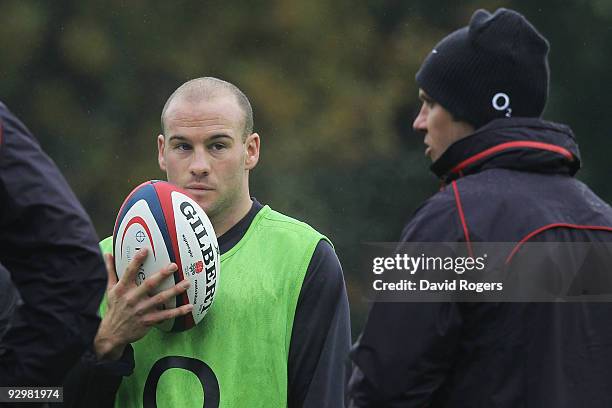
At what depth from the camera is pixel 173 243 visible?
400 cm

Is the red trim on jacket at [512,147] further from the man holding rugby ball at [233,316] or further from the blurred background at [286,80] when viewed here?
the blurred background at [286,80]

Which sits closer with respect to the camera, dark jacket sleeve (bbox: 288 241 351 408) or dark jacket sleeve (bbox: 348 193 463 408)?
dark jacket sleeve (bbox: 348 193 463 408)

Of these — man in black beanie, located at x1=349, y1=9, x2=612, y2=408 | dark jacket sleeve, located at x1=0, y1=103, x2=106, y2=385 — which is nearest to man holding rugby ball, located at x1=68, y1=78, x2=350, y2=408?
man in black beanie, located at x1=349, y1=9, x2=612, y2=408

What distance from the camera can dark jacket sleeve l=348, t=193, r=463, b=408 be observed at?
3.33 metres

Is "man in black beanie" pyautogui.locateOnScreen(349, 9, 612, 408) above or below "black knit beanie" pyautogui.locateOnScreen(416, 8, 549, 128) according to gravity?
below

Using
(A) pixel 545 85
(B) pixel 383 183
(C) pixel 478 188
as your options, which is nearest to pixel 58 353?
(C) pixel 478 188

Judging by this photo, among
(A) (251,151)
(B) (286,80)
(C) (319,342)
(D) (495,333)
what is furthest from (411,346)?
(B) (286,80)

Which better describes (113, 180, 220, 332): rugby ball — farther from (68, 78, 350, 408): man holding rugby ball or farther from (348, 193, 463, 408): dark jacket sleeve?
(348, 193, 463, 408): dark jacket sleeve

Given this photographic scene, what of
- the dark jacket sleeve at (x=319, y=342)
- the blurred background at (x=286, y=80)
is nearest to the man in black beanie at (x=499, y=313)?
the dark jacket sleeve at (x=319, y=342)

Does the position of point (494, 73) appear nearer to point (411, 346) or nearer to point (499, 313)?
point (499, 313)

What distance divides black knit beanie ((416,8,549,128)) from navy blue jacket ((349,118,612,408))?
0.15m

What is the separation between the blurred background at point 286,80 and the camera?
1573cm

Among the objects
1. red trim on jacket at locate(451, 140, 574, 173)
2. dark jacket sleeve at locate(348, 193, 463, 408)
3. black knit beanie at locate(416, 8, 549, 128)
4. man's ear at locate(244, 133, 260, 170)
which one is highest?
man's ear at locate(244, 133, 260, 170)

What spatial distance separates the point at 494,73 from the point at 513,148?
24 cm
